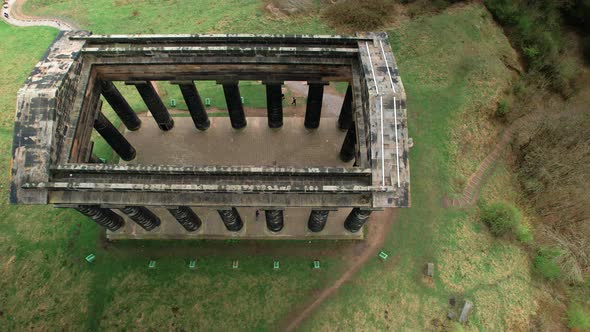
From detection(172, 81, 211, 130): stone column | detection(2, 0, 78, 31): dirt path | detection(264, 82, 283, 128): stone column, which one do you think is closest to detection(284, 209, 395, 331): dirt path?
detection(264, 82, 283, 128): stone column

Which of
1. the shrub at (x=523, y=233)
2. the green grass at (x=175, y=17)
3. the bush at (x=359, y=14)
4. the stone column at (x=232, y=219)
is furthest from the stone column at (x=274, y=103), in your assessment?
the shrub at (x=523, y=233)

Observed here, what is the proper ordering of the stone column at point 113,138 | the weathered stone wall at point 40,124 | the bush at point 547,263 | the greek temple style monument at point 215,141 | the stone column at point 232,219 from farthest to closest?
the bush at point 547,263, the stone column at point 113,138, the stone column at point 232,219, the greek temple style monument at point 215,141, the weathered stone wall at point 40,124

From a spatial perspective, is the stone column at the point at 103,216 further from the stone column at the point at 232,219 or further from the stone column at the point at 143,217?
the stone column at the point at 232,219

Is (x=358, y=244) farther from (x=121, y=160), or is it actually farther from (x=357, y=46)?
(x=121, y=160)

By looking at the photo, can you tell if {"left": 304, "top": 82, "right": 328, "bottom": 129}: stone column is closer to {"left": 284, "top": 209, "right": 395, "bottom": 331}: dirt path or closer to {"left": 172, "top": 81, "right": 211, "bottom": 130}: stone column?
{"left": 172, "top": 81, "right": 211, "bottom": 130}: stone column

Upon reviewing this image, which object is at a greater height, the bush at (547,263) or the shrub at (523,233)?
the shrub at (523,233)

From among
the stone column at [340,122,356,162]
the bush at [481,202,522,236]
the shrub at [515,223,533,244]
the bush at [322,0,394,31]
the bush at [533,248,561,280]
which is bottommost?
the bush at [533,248,561,280]

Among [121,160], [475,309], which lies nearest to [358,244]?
[475,309]
